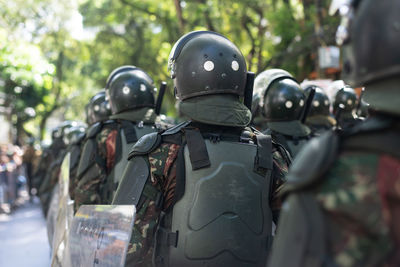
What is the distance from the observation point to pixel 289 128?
518cm

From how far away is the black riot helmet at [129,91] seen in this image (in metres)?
5.35

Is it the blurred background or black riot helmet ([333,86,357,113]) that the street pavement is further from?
black riot helmet ([333,86,357,113])

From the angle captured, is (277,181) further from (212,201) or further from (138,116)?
(138,116)

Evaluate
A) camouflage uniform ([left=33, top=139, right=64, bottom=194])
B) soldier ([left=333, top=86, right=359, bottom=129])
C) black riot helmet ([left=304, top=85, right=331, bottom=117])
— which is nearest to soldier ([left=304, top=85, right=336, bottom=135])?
black riot helmet ([left=304, top=85, right=331, bottom=117])

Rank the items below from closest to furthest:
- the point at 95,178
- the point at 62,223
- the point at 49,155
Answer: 1. the point at 62,223
2. the point at 95,178
3. the point at 49,155

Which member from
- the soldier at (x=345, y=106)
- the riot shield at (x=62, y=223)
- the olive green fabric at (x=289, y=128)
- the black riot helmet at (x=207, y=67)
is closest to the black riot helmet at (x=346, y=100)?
the soldier at (x=345, y=106)

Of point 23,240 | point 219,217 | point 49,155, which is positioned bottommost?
point 23,240

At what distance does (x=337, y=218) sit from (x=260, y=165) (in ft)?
4.68

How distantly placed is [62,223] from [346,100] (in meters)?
4.58

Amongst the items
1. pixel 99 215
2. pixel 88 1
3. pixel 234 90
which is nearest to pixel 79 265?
pixel 99 215

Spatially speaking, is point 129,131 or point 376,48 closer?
point 376,48

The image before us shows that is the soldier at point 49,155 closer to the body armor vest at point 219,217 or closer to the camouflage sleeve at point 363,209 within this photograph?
the body armor vest at point 219,217

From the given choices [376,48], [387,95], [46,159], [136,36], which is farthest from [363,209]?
[136,36]

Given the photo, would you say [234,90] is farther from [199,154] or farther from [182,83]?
[199,154]
